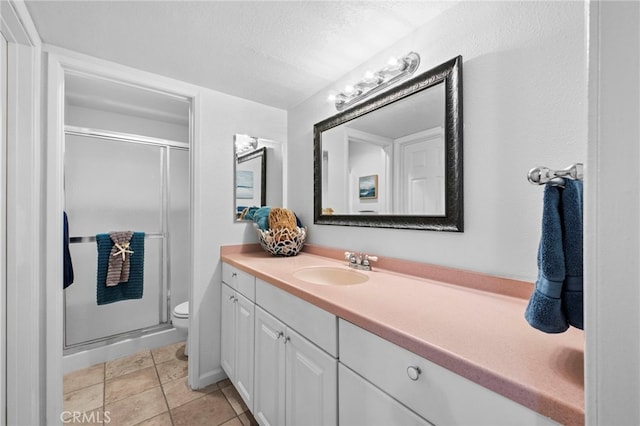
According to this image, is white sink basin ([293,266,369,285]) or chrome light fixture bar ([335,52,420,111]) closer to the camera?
chrome light fixture bar ([335,52,420,111])

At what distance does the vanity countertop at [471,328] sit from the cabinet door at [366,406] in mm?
173

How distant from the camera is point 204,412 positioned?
5.22ft

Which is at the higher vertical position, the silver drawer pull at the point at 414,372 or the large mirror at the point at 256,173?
the large mirror at the point at 256,173

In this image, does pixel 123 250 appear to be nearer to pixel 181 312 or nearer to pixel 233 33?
pixel 181 312

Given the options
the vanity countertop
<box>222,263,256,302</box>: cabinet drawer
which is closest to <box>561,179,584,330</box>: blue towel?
the vanity countertop

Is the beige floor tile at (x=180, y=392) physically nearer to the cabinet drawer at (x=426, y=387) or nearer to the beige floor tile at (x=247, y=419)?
the beige floor tile at (x=247, y=419)

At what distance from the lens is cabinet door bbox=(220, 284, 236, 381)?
1685 mm

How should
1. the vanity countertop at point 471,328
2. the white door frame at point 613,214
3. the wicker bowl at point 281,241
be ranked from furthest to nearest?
the wicker bowl at point 281,241, the vanity countertop at point 471,328, the white door frame at point 613,214

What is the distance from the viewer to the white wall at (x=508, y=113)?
0.87 metres

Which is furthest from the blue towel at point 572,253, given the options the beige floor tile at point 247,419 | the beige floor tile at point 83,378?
the beige floor tile at point 83,378

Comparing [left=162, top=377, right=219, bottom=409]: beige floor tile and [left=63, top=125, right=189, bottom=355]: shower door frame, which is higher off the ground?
[left=63, top=125, right=189, bottom=355]: shower door frame

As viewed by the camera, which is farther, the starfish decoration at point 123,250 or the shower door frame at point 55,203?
the starfish decoration at point 123,250

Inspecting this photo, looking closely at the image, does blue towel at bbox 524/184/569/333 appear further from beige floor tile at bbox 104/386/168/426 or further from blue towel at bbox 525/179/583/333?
beige floor tile at bbox 104/386/168/426
